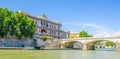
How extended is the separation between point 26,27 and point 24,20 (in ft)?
5.08

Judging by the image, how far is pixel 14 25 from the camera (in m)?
51.7

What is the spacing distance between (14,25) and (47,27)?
Answer: 23.5 metres

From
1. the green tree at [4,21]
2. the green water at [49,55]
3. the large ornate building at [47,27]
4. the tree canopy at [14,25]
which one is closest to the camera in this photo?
the green water at [49,55]

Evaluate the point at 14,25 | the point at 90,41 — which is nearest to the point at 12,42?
the point at 14,25

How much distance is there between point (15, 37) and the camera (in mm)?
54719

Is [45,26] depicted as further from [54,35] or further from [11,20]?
[11,20]

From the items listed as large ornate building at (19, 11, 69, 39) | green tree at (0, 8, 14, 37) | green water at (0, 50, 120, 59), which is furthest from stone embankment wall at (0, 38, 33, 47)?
green water at (0, 50, 120, 59)

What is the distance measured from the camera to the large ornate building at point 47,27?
70.1 metres

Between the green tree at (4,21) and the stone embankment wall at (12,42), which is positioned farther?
the stone embankment wall at (12,42)

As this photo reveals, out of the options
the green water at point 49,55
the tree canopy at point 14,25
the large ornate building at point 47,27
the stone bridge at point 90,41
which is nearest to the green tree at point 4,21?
the tree canopy at point 14,25

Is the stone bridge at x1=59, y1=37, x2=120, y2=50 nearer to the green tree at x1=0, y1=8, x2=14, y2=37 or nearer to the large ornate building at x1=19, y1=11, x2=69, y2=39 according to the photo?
the large ornate building at x1=19, y1=11, x2=69, y2=39

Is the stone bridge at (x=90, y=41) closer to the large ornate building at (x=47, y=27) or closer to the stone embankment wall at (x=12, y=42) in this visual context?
the large ornate building at (x=47, y=27)

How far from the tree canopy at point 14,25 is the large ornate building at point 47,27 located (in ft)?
42.3

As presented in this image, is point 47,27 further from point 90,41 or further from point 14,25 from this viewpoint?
point 14,25
